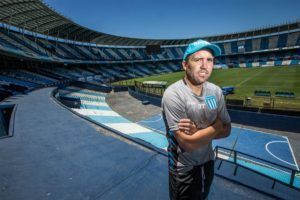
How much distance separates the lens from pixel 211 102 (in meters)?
2.01

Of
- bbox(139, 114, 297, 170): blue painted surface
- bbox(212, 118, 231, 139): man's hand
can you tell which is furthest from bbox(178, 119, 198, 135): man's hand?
bbox(139, 114, 297, 170): blue painted surface

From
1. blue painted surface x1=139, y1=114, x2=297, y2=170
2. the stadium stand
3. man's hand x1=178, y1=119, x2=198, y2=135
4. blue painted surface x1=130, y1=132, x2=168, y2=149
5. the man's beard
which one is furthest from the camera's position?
the stadium stand

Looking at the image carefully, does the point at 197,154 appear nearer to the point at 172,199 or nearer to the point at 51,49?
the point at 172,199

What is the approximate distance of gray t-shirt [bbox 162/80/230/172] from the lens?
1881 millimetres

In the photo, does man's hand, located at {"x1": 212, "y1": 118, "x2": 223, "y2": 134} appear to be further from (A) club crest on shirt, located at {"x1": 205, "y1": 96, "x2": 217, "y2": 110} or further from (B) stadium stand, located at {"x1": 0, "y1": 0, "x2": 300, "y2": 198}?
(B) stadium stand, located at {"x1": 0, "y1": 0, "x2": 300, "y2": 198}

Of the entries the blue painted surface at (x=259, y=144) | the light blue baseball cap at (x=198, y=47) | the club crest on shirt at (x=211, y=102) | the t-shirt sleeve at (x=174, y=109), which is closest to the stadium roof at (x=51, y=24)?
the blue painted surface at (x=259, y=144)

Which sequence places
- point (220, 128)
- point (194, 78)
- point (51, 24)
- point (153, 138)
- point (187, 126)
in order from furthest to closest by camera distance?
1. point (51, 24)
2. point (153, 138)
3. point (220, 128)
4. point (194, 78)
5. point (187, 126)

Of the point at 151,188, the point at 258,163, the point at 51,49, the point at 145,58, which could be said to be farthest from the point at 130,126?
the point at 145,58

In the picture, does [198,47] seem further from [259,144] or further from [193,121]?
[259,144]

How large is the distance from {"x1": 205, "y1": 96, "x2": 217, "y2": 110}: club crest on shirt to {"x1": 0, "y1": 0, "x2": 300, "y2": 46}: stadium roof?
38503 millimetres

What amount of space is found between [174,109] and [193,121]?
0.82 ft

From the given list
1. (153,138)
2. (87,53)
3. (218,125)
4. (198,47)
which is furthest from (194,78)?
(87,53)

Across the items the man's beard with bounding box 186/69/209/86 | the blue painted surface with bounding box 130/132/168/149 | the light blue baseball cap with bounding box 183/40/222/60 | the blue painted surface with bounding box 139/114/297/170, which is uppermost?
the light blue baseball cap with bounding box 183/40/222/60

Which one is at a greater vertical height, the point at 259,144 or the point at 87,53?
the point at 87,53
